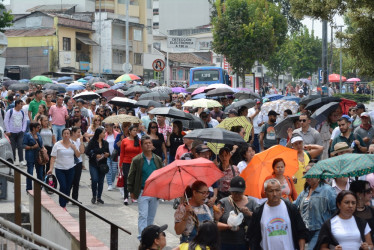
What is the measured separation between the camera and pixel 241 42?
5047 cm

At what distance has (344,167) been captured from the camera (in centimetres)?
809

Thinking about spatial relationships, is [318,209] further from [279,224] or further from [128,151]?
[128,151]

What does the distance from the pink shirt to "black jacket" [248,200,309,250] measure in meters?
12.0

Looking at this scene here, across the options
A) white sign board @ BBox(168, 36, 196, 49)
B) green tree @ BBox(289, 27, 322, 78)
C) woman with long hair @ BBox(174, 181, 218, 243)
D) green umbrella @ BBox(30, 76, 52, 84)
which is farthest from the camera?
green tree @ BBox(289, 27, 322, 78)

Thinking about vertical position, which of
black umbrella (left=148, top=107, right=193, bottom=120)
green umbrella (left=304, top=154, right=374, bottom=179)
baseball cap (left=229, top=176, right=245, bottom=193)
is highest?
black umbrella (left=148, top=107, right=193, bottom=120)

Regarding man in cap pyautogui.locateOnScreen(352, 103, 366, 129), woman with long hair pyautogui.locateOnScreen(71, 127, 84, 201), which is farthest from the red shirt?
man in cap pyautogui.locateOnScreen(352, 103, 366, 129)

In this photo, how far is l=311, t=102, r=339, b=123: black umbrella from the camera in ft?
47.3

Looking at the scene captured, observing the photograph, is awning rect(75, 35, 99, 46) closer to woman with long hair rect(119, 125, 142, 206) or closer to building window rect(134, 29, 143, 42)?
building window rect(134, 29, 143, 42)

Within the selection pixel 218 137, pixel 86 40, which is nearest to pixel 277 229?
pixel 218 137

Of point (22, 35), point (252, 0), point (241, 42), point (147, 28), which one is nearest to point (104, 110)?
point (241, 42)

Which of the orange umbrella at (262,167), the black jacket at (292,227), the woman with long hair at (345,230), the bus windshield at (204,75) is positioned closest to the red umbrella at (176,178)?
the orange umbrella at (262,167)

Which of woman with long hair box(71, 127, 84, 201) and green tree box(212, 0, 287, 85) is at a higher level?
green tree box(212, 0, 287, 85)

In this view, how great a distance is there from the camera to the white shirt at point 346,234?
722cm

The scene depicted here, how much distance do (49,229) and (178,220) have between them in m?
2.00
